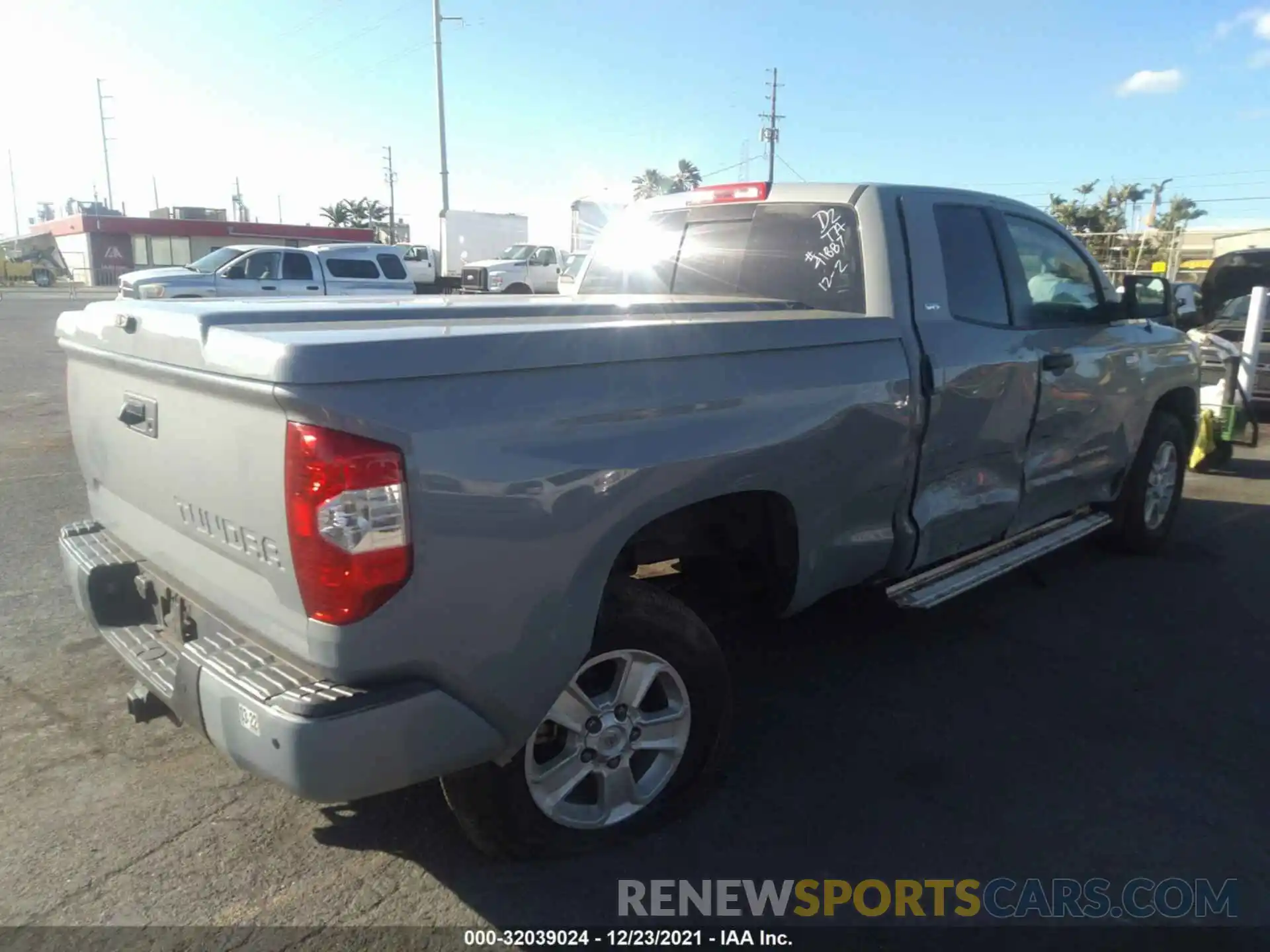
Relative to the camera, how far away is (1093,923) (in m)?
2.67

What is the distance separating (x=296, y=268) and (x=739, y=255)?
17.5m

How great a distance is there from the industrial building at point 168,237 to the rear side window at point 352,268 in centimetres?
3259

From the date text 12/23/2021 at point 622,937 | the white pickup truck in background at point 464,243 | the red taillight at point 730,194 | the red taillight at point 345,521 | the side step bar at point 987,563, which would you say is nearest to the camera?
the red taillight at point 345,521

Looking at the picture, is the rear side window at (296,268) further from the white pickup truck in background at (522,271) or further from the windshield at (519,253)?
the windshield at (519,253)

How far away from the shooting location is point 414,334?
2307 mm

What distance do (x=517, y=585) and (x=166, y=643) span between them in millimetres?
1234

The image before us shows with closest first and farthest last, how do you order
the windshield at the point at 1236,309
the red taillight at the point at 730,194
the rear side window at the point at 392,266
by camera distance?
1. the red taillight at the point at 730,194
2. the windshield at the point at 1236,309
3. the rear side window at the point at 392,266

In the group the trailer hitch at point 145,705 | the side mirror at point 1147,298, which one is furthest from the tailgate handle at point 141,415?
the side mirror at point 1147,298

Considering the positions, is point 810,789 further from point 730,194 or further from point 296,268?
point 296,268

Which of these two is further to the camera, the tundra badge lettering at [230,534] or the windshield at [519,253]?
the windshield at [519,253]

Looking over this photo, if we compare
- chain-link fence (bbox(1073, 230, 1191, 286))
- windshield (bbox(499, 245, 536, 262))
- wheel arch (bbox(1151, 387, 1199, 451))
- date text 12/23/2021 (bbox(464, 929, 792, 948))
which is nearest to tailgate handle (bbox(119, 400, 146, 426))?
date text 12/23/2021 (bbox(464, 929, 792, 948))

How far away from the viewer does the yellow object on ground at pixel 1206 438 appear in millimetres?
8445

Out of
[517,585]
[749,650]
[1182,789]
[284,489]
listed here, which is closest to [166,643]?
[284,489]

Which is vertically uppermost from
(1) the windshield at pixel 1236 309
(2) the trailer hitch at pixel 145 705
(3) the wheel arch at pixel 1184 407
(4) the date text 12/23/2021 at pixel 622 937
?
(1) the windshield at pixel 1236 309
